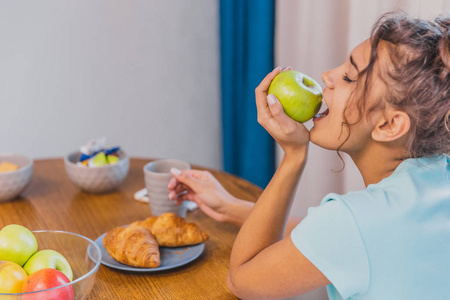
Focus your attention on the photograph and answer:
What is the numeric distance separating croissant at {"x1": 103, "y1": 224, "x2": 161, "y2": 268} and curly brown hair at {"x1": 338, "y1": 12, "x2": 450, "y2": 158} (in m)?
0.47

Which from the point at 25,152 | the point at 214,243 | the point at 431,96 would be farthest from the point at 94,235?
the point at 25,152

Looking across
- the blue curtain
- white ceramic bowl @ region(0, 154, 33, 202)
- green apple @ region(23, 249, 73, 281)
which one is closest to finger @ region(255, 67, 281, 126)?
green apple @ region(23, 249, 73, 281)

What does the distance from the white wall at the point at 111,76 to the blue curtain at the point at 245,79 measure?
188 mm

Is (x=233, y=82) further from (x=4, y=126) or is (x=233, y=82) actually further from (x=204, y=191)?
(x=204, y=191)

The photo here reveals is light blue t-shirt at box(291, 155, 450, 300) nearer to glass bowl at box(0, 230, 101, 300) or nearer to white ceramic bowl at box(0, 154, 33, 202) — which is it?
glass bowl at box(0, 230, 101, 300)

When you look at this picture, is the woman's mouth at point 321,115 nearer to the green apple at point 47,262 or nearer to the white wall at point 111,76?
the green apple at point 47,262

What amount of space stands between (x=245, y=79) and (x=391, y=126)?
1563 mm

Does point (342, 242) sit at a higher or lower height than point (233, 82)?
higher

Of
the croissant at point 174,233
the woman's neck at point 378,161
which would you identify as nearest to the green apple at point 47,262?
the croissant at point 174,233

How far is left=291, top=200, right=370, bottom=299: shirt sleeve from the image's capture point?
79 centimetres

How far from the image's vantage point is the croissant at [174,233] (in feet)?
3.53

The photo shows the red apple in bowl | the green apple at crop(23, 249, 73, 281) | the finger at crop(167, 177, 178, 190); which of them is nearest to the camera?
the red apple in bowl

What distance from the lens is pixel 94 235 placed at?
1164 millimetres

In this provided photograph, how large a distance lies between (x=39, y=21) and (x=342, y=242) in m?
2.01
